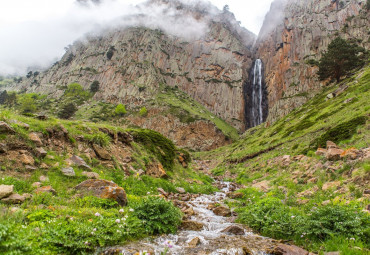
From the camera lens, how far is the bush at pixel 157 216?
6.46 m

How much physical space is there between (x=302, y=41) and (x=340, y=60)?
200 feet

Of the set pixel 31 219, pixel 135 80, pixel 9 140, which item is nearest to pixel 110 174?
pixel 9 140

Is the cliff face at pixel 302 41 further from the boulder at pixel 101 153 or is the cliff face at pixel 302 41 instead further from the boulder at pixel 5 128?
the boulder at pixel 5 128

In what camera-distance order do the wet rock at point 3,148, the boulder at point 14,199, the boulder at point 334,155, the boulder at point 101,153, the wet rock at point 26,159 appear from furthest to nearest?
the boulder at point 101,153 < the boulder at point 334,155 < the wet rock at point 26,159 < the wet rock at point 3,148 < the boulder at point 14,199

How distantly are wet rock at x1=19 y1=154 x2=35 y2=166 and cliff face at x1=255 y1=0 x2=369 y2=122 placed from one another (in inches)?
3255

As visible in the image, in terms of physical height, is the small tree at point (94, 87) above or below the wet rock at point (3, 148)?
above

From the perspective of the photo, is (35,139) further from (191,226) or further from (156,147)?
(156,147)

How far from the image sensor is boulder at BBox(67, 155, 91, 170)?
34.8 feet

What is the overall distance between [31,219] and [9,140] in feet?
20.4

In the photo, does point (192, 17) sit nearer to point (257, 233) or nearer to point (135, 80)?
point (135, 80)

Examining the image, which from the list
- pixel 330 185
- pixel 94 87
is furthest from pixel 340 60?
pixel 94 87

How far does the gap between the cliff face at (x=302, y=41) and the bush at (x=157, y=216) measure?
3201 inches

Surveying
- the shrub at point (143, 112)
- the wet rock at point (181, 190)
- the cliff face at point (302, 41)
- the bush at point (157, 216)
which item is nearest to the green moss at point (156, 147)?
the wet rock at point (181, 190)

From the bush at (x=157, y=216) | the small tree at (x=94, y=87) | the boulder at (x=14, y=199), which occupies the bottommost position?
the bush at (x=157, y=216)
